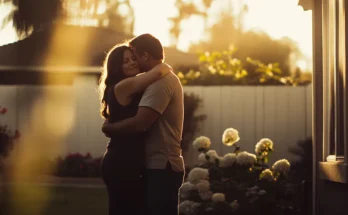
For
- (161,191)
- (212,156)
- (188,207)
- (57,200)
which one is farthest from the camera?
(57,200)

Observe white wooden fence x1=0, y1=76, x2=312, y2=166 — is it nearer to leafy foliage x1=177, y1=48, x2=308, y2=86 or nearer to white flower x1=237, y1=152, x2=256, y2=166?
leafy foliage x1=177, y1=48, x2=308, y2=86

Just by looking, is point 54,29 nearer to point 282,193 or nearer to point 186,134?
point 186,134

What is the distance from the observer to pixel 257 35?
47.4 meters

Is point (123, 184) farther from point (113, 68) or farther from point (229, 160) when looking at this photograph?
point (229, 160)

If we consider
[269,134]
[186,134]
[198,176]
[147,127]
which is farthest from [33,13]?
[147,127]

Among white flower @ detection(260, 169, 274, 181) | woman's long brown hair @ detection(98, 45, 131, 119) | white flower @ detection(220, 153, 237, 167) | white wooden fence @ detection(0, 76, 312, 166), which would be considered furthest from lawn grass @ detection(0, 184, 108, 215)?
woman's long brown hair @ detection(98, 45, 131, 119)

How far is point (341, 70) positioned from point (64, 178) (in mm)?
10886

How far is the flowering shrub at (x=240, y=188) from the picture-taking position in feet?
32.8

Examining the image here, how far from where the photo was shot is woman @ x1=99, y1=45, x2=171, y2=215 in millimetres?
5305

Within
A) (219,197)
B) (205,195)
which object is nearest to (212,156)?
(205,195)

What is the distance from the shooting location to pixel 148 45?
17.5 ft

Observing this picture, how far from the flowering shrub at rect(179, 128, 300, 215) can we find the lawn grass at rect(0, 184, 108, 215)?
79.1 inches

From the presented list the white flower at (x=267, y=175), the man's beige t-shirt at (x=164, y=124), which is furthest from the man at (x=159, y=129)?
the white flower at (x=267, y=175)

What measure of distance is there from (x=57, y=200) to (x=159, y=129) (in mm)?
8503
